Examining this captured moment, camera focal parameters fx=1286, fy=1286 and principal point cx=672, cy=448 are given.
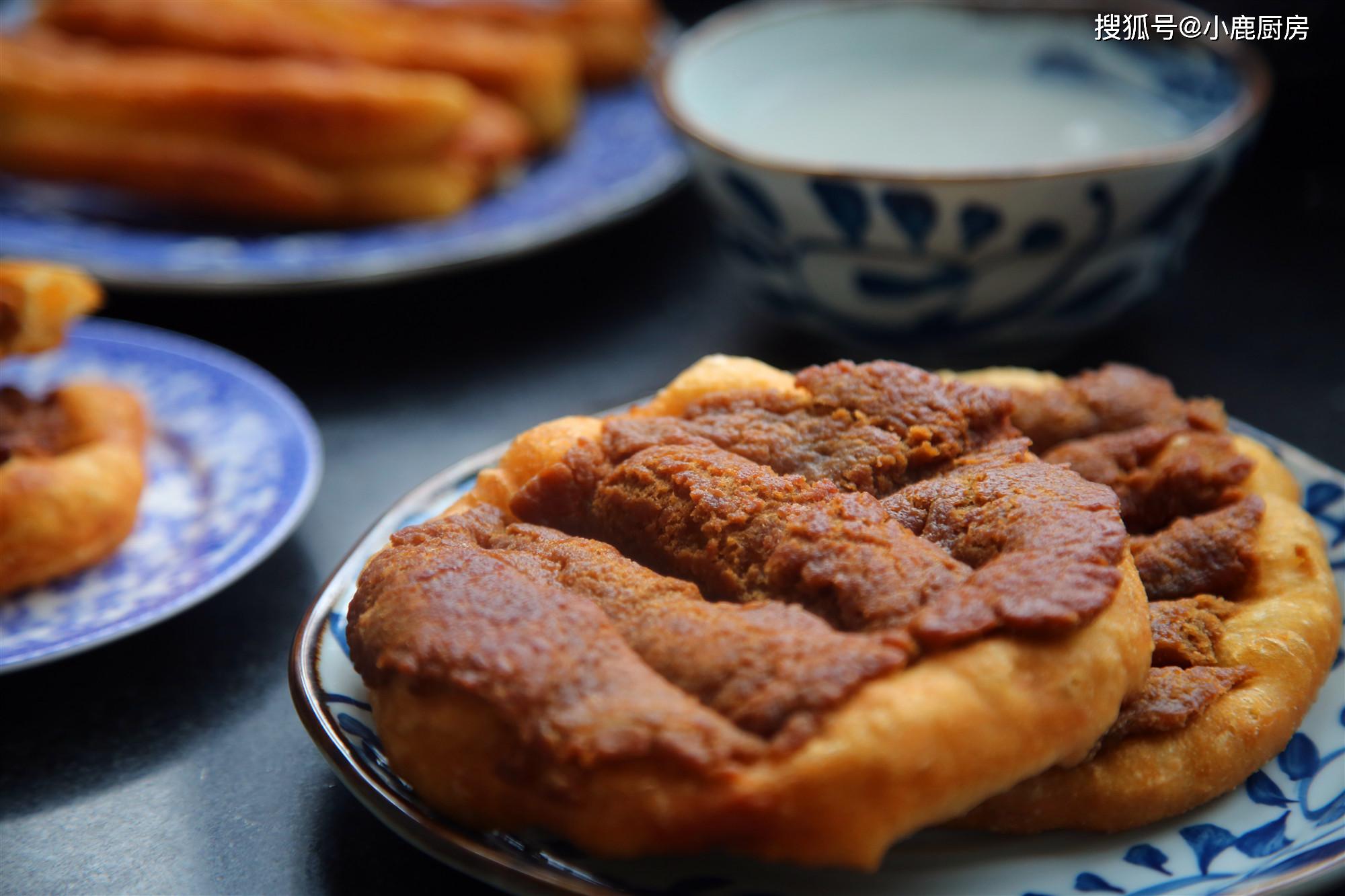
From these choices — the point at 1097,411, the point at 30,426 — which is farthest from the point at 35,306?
the point at 1097,411

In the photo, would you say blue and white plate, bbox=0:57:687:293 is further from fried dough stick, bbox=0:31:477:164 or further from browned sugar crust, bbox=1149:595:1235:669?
browned sugar crust, bbox=1149:595:1235:669

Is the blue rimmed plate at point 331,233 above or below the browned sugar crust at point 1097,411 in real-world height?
below

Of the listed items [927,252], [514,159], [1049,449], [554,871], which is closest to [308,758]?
[554,871]

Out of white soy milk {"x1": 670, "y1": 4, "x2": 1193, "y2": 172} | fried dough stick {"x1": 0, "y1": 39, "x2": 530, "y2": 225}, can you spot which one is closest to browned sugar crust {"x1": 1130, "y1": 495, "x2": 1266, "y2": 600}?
white soy milk {"x1": 670, "y1": 4, "x2": 1193, "y2": 172}

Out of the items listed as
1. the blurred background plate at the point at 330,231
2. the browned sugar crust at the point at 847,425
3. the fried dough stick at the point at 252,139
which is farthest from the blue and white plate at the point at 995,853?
the fried dough stick at the point at 252,139

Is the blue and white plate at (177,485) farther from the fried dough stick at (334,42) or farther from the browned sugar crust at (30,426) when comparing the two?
the fried dough stick at (334,42)
